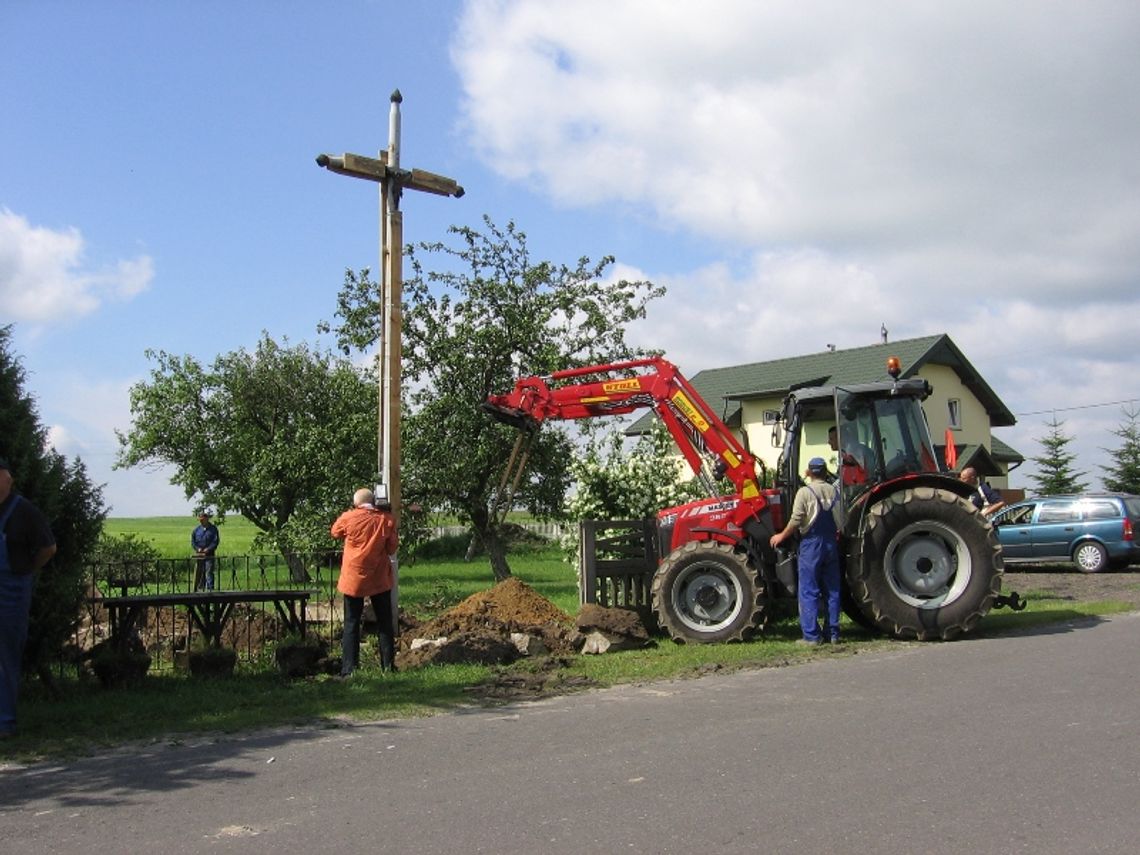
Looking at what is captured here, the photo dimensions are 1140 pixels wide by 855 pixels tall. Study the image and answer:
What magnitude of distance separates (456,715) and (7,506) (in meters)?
3.50

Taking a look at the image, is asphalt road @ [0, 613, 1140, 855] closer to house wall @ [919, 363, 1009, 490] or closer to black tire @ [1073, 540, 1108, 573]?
black tire @ [1073, 540, 1108, 573]

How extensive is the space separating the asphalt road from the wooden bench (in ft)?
9.25

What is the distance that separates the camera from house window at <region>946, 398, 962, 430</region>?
125 feet

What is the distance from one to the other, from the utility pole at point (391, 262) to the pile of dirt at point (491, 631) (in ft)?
5.07

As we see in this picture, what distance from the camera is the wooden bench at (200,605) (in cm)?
959

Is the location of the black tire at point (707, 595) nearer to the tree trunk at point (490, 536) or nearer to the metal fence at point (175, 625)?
the metal fence at point (175, 625)

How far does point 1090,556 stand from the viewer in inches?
861

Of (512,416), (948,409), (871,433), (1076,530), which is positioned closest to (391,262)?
(512,416)

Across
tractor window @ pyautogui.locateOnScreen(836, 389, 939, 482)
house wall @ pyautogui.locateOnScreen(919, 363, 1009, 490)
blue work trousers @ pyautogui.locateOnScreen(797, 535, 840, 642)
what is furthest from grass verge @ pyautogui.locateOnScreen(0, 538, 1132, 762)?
house wall @ pyautogui.locateOnScreen(919, 363, 1009, 490)

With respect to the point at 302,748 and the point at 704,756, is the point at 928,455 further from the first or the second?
the point at 302,748

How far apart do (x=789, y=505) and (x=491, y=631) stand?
361 cm

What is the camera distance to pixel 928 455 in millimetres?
11867

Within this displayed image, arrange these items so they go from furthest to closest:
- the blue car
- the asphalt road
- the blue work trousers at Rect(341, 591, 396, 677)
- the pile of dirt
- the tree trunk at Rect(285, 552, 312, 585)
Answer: the blue car → the tree trunk at Rect(285, 552, 312, 585) → the pile of dirt → the blue work trousers at Rect(341, 591, 396, 677) → the asphalt road

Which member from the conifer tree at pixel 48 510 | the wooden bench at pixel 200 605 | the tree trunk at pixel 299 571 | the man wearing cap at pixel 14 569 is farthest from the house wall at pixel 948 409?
the man wearing cap at pixel 14 569
